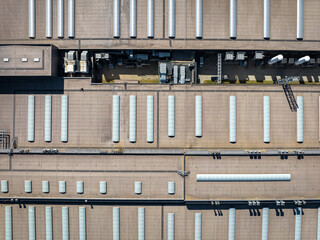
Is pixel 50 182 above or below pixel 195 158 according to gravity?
below

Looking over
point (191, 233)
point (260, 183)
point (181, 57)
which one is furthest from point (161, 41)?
point (191, 233)

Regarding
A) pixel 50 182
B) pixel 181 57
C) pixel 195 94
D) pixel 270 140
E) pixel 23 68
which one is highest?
pixel 181 57

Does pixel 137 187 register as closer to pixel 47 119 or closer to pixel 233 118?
pixel 47 119

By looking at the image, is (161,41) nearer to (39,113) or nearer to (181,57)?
(181,57)

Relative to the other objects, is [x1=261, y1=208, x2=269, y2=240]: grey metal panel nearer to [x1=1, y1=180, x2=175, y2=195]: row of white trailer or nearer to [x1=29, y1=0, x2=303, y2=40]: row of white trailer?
[x1=1, y1=180, x2=175, y2=195]: row of white trailer

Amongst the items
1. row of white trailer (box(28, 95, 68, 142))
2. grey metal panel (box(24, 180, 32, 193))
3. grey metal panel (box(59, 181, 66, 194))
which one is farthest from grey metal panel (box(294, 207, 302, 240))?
grey metal panel (box(24, 180, 32, 193))

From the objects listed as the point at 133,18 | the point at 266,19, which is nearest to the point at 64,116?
the point at 133,18

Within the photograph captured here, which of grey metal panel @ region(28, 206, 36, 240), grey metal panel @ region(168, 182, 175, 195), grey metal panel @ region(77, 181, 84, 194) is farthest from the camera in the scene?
grey metal panel @ region(28, 206, 36, 240)

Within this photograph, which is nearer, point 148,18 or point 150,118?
point 150,118

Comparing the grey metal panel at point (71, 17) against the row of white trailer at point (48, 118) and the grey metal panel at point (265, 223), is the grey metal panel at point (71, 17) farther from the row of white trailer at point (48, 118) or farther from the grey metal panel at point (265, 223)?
the grey metal panel at point (265, 223)
